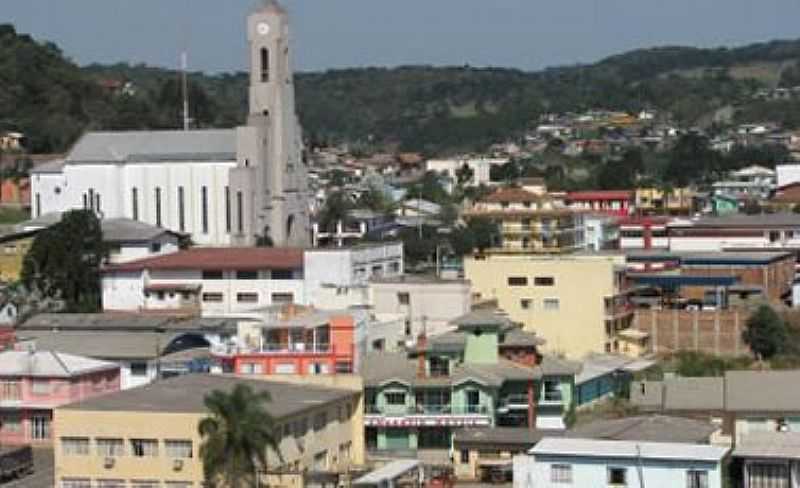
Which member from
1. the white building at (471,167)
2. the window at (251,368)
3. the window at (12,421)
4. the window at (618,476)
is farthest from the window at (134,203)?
the white building at (471,167)

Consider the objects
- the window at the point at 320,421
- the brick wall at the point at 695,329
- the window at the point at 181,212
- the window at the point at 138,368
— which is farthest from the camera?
the window at the point at 181,212

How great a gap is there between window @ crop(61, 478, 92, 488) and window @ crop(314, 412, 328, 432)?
2.28 metres

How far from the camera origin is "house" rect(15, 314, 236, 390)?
2306 cm

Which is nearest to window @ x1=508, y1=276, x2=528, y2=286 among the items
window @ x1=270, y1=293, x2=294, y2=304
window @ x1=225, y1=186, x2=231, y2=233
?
window @ x1=270, y1=293, x2=294, y2=304

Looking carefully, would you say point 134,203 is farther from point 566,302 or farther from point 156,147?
point 566,302

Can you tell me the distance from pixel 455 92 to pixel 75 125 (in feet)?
262

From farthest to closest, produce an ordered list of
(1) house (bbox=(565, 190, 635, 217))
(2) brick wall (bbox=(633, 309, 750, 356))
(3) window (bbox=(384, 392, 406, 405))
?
(1) house (bbox=(565, 190, 635, 217)) → (2) brick wall (bbox=(633, 309, 750, 356)) → (3) window (bbox=(384, 392, 406, 405))

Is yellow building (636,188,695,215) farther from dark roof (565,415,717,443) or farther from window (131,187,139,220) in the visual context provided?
dark roof (565,415,717,443)

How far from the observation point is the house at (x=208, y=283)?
2941cm

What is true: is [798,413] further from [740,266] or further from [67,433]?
[740,266]

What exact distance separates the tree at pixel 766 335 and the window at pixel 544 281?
296 cm

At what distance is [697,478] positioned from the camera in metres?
15.4

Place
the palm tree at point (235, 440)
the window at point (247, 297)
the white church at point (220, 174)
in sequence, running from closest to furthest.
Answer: the palm tree at point (235, 440)
the window at point (247, 297)
the white church at point (220, 174)

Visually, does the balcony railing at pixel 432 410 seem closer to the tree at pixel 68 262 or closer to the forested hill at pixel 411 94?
the tree at pixel 68 262
